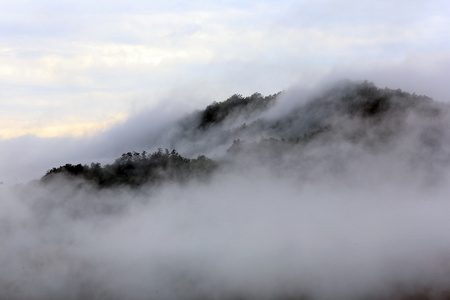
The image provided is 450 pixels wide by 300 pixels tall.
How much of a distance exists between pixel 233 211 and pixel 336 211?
20.7 metres

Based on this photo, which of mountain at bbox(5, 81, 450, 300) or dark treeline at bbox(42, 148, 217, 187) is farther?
dark treeline at bbox(42, 148, 217, 187)

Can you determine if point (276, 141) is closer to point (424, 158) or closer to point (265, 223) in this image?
point (424, 158)

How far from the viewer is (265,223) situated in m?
104

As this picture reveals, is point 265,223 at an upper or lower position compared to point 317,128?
lower

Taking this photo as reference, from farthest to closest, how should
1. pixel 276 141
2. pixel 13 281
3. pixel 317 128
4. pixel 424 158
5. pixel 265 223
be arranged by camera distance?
pixel 317 128, pixel 276 141, pixel 424 158, pixel 265 223, pixel 13 281

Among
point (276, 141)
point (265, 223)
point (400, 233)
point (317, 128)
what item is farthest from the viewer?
point (317, 128)

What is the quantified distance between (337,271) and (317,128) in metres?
105

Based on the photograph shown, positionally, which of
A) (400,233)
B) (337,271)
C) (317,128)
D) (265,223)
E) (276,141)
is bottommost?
(337,271)

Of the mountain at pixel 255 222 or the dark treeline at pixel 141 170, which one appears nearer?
the mountain at pixel 255 222

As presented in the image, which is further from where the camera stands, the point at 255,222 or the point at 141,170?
the point at 141,170

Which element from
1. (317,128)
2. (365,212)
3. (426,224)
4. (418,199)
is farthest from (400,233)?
(317,128)

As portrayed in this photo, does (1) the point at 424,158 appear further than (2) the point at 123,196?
Yes

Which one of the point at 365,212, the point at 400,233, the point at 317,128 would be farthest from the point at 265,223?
the point at 317,128

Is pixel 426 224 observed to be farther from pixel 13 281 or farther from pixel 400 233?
pixel 13 281
